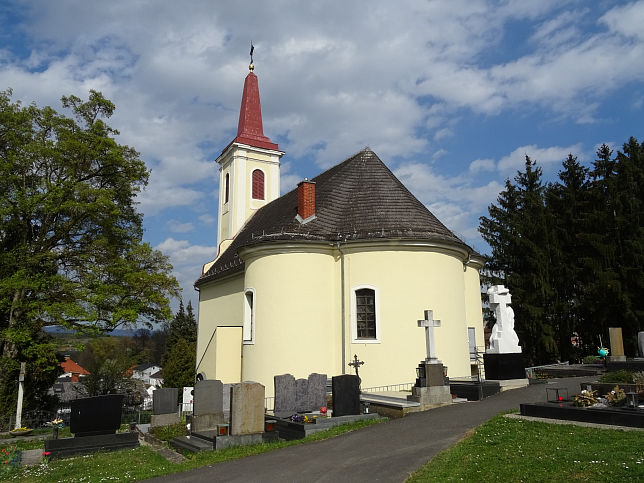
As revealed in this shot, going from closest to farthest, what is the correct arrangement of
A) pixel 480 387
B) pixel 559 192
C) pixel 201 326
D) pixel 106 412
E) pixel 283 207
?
pixel 106 412
pixel 480 387
pixel 283 207
pixel 201 326
pixel 559 192

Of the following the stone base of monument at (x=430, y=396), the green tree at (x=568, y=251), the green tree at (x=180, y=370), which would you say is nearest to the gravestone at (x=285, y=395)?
the stone base of monument at (x=430, y=396)

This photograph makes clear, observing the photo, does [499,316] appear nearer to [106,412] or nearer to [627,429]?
[627,429]

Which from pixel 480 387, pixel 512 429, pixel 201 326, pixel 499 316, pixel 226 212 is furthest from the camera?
pixel 226 212

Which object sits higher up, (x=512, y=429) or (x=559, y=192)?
(x=559, y=192)

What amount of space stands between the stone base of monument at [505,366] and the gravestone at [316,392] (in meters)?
6.19

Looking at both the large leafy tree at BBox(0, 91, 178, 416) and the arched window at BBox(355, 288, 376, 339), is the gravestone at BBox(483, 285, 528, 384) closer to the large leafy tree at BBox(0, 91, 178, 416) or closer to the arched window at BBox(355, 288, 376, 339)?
the arched window at BBox(355, 288, 376, 339)

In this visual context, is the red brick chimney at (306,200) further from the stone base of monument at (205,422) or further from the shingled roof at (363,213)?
the stone base of monument at (205,422)

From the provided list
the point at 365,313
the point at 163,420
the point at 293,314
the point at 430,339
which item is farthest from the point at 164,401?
the point at 430,339

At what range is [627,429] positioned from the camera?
8.40m

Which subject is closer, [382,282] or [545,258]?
[382,282]

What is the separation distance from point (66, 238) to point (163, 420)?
37.3 ft

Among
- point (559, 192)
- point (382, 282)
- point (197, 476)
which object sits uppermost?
point (559, 192)

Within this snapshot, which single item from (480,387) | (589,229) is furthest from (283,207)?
(589,229)

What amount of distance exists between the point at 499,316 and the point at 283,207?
40.0 feet
